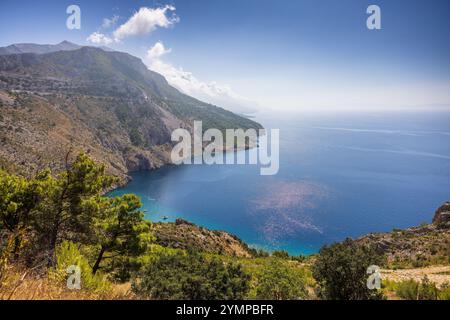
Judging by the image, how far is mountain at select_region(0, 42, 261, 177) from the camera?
67.9 m

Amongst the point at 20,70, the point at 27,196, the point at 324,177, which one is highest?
the point at 20,70

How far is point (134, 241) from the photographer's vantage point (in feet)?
43.7

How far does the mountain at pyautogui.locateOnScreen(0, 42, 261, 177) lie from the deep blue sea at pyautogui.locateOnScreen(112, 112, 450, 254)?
17.5m

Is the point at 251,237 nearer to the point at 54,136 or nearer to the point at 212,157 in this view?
the point at 54,136

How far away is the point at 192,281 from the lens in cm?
735

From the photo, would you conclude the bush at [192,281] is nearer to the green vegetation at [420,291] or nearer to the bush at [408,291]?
the green vegetation at [420,291]

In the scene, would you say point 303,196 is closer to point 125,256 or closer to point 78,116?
point 125,256

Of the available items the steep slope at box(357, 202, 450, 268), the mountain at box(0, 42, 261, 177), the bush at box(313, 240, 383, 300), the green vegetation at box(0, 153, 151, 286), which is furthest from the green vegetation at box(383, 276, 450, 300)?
the mountain at box(0, 42, 261, 177)

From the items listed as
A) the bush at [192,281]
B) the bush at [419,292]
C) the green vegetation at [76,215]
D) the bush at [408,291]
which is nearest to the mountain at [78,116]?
the green vegetation at [76,215]

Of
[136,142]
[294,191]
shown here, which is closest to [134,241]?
[294,191]

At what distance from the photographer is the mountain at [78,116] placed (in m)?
67.9

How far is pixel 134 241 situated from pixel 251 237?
43.9 m

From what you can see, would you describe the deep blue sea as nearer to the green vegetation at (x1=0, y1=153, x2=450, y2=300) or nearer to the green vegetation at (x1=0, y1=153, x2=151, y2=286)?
the green vegetation at (x1=0, y1=153, x2=151, y2=286)

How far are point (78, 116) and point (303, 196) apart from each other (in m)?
82.8
